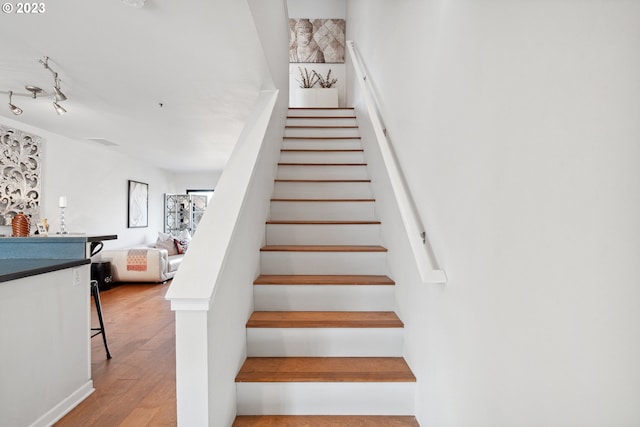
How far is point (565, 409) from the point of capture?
677mm

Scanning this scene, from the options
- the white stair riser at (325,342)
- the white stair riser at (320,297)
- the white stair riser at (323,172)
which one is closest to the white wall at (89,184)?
the white stair riser at (323,172)

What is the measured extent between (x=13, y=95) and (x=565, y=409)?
431 centimetres

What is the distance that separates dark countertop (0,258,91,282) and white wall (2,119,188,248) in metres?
2.96

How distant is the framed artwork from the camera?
672 centimetres

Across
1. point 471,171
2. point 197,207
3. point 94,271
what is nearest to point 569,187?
point 471,171

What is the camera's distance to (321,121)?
420 centimetres

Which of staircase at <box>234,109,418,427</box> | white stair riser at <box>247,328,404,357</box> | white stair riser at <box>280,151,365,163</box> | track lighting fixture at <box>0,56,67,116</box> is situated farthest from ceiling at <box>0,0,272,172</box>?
white stair riser at <box>247,328,404,357</box>

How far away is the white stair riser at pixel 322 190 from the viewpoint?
299cm

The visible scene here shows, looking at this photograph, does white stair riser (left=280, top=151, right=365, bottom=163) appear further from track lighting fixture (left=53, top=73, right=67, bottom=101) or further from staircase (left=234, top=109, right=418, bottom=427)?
track lighting fixture (left=53, top=73, right=67, bottom=101)

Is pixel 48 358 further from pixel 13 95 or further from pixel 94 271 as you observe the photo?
pixel 94 271

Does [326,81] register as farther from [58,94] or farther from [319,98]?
[58,94]

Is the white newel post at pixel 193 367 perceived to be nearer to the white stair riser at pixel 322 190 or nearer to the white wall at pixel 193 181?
the white stair riser at pixel 322 190

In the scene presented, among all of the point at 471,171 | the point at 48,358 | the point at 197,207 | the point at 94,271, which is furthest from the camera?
the point at 197,207

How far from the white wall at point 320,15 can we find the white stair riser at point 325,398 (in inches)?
215
